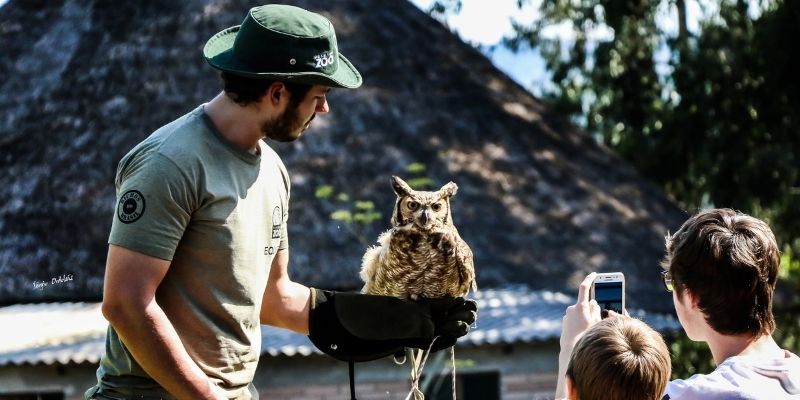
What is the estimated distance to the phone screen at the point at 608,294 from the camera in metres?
3.16

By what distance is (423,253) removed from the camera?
14.1 feet

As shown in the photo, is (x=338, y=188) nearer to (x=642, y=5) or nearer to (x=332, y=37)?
(x=642, y=5)

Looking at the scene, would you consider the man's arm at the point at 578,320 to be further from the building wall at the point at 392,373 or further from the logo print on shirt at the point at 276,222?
the building wall at the point at 392,373

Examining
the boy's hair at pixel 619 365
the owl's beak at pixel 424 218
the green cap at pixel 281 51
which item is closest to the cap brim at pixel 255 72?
the green cap at pixel 281 51

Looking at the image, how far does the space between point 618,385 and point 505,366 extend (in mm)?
8164

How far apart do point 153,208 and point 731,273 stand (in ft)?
4.56

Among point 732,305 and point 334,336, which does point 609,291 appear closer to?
point 732,305

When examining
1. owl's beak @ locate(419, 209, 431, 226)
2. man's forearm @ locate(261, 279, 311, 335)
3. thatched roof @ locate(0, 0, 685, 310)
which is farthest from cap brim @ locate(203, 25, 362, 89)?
thatched roof @ locate(0, 0, 685, 310)

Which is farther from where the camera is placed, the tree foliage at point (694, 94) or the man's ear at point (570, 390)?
the tree foliage at point (694, 94)

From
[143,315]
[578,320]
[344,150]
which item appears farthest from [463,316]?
[344,150]

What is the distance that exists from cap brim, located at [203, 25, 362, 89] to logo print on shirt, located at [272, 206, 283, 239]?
368mm

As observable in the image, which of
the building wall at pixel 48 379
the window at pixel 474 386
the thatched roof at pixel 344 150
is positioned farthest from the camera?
the thatched roof at pixel 344 150

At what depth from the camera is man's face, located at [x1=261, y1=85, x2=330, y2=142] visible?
9.88 ft

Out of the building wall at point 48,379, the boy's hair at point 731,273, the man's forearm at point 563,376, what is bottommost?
the building wall at point 48,379
